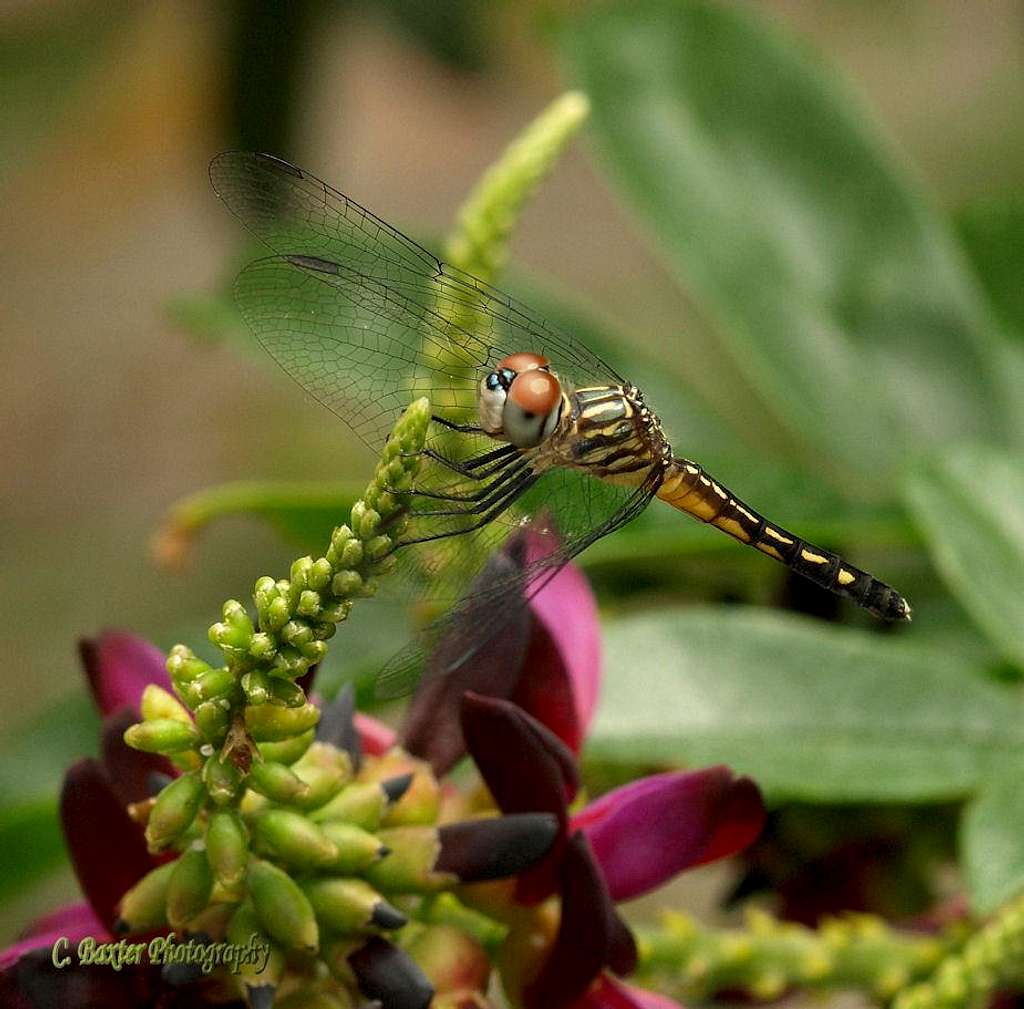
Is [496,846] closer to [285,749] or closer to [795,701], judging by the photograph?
[285,749]

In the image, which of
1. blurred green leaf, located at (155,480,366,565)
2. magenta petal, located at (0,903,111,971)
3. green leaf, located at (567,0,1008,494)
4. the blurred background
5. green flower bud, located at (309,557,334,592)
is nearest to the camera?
green flower bud, located at (309,557,334,592)

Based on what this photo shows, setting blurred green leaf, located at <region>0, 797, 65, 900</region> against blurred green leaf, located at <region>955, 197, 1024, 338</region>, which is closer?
blurred green leaf, located at <region>0, 797, 65, 900</region>

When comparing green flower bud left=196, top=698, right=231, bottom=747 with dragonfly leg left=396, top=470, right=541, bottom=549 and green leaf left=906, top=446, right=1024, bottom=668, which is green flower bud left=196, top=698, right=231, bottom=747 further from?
green leaf left=906, top=446, right=1024, bottom=668

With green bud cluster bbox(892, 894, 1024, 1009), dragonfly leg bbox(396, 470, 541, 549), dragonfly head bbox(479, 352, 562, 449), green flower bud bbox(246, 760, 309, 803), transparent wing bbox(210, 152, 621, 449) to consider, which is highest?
transparent wing bbox(210, 152, 621, 449)

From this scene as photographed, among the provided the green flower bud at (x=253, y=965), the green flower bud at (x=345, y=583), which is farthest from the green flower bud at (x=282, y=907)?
the green flower bud at (x=345, y=583)

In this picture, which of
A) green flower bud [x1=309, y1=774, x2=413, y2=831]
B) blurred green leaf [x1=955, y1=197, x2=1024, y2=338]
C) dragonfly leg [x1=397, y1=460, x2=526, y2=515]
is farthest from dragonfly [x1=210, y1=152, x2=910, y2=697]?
blurred green leaf [x1=955, y1=197, x2=1024, y2=338]

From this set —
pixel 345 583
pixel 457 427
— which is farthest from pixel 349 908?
pixel 457 427
